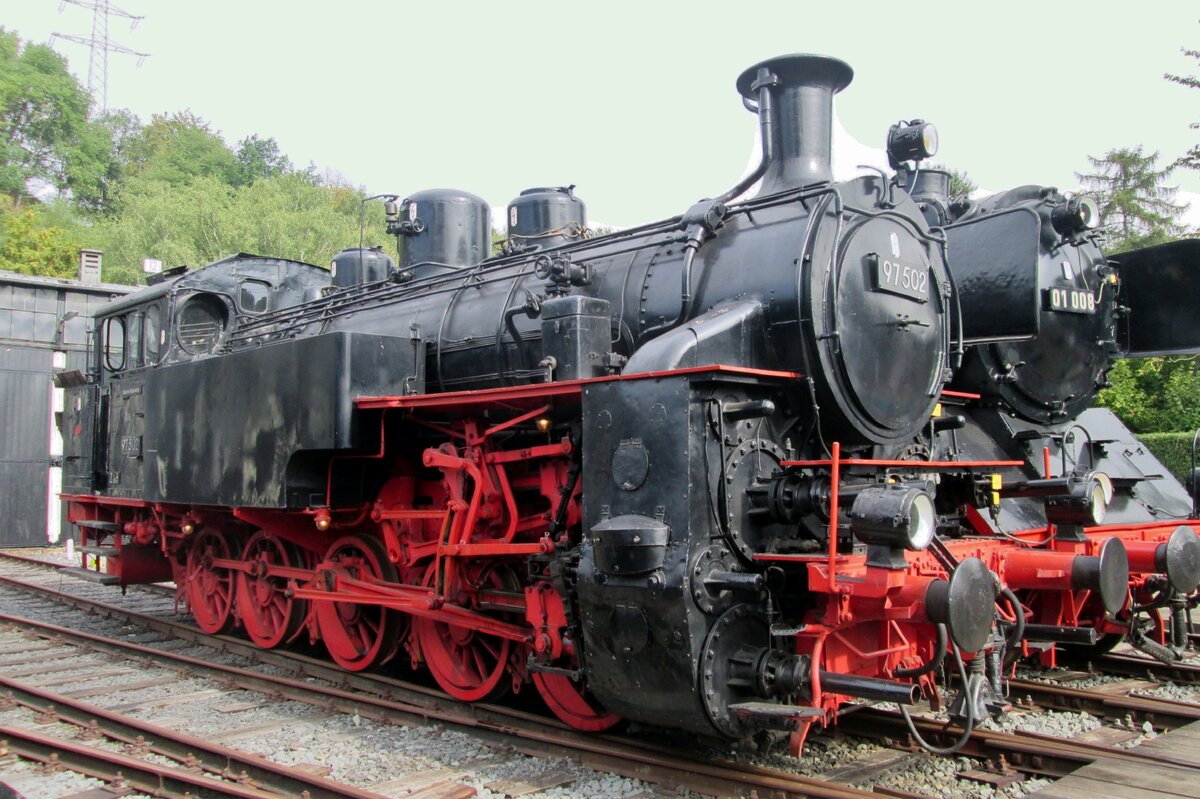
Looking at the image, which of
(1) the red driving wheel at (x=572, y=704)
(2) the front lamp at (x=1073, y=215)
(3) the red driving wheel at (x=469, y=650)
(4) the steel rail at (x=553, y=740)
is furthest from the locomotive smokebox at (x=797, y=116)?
(4) the steel rail at (x=553, y=740)

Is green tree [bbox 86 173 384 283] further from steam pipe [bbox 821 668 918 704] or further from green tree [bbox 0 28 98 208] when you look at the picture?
steam pipe [bbox 821 668 918 704]

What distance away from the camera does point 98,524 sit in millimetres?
9758

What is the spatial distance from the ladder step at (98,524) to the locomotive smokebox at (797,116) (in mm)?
7520

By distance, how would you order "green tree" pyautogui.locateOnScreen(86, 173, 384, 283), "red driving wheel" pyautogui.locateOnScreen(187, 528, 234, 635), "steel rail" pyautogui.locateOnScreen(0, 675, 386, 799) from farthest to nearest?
1. "green tree" pyautogui.locateOnScreen(86, 173, 384, 283)
2. "red driving wheel" pyautogui.locateOnScreen(187, 528, 234, 635)
3. "steel rail" pyautogui.locateOnScreen(0, 675, 386, 799)

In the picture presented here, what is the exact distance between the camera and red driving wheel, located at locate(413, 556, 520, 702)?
5.88 meters

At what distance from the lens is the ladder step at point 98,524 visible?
9594 mm

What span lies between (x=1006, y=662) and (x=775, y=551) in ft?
4.79

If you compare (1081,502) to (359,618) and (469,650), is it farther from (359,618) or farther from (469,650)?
(359,618)

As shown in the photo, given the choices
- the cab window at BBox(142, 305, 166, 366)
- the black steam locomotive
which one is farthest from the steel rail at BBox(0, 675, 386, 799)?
the cab window at BBox(142, 305, 166, 366)

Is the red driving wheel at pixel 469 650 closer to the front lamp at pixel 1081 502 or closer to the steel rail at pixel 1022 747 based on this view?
the steel rail at pixel 1022 747

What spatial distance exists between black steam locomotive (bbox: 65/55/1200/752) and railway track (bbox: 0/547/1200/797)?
0.25 m

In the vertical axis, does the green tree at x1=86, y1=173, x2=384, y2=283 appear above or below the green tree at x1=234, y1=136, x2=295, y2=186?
below

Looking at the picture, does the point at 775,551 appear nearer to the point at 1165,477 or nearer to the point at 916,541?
the point at 916,541

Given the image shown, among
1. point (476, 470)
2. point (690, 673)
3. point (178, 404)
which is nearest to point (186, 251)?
point (178, 404)
